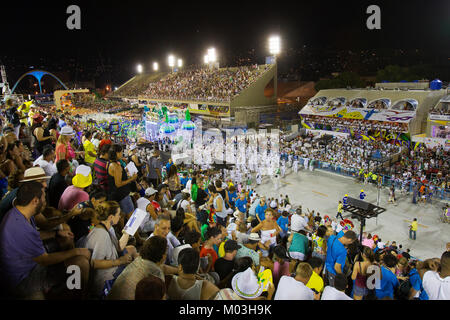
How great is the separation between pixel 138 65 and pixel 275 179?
6237 centimetres

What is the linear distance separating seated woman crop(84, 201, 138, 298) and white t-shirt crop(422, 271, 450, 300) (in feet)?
11.5

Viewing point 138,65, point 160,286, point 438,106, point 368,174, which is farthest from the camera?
point 138,65

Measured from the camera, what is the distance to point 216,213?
698 cm

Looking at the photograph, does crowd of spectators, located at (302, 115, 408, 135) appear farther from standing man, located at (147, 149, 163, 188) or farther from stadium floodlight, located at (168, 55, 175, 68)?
stadium floodlight, located at (168, 55, 175, 68)

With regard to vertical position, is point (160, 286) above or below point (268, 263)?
above

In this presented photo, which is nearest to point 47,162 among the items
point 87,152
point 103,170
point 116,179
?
point 103,170

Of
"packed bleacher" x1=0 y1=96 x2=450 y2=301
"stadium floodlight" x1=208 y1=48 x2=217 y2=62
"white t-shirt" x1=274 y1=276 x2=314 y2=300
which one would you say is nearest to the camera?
"packed bleacher" x1=0 y1=96 x2=450 y2=301

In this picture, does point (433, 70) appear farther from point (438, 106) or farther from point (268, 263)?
point (268, 263)

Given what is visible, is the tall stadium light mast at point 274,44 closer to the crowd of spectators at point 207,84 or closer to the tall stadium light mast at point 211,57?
the crowd of spectators at point 207,84

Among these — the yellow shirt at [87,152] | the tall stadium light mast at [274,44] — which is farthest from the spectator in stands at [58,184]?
the tall stadium light mast at [274,44]

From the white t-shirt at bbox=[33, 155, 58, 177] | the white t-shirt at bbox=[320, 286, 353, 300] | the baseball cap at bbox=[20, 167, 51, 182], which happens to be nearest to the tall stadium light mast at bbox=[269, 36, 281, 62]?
the white t-shirt at bbox=[33, 155, 58, 177]

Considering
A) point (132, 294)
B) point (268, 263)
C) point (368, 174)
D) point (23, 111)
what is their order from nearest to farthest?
point (132, 294), point (268, 263), point (23, 111), point (368, 174)

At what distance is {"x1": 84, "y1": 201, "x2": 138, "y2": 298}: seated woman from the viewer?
3061 mm
